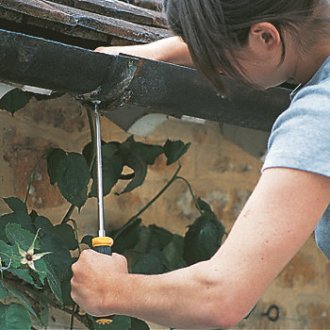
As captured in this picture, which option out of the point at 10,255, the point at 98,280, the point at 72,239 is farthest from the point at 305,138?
the point at 72,239

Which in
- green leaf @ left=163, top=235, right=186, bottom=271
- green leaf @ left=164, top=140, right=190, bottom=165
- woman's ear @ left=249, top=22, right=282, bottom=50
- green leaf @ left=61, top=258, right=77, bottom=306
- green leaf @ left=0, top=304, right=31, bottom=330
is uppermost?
woman's ear @ left=249, top=22, right=282, bottom=50

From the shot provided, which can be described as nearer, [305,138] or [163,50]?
[305,138]

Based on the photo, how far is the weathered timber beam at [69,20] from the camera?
5.95 ft

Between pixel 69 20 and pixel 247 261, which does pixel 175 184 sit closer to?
pixel 69 20

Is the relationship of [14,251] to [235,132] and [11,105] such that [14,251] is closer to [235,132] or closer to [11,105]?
[11,105]

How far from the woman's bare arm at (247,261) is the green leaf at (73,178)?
898 mm

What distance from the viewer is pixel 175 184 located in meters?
2.77

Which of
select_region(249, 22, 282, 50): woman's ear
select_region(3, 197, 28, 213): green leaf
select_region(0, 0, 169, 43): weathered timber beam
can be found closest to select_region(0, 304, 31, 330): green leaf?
select_region(3, 197, 28, 213): green leaf

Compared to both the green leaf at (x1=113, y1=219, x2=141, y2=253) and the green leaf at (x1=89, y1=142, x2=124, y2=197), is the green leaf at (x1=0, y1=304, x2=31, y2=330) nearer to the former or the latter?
the green leaf at (x1=89, y1=142, x2=124, y2=197)

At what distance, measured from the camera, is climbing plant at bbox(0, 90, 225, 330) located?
1941 mm

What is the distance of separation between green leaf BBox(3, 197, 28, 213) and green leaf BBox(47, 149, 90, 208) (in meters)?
0.09

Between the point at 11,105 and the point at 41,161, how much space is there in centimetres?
19

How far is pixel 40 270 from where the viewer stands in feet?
6.22

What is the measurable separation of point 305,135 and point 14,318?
2.72 ft
